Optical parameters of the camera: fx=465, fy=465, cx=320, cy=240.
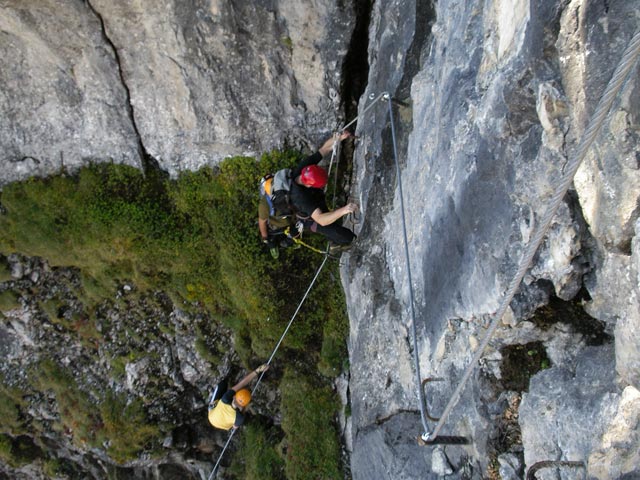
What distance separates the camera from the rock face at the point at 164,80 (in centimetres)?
779

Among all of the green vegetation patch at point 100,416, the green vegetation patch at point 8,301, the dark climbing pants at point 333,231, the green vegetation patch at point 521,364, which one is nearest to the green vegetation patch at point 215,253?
the green vegetation patch at point 8,301

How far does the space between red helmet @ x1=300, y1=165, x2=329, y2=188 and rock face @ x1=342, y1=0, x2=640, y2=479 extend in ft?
3.72

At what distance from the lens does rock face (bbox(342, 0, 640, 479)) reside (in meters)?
3.05

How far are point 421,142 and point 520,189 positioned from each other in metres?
2.34

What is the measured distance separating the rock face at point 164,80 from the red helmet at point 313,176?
81.6 inches

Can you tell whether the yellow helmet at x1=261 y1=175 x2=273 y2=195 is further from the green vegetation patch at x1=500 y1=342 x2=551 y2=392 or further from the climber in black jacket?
the green vegetation patch at x1=500 y1=342 x2=551 y2=392

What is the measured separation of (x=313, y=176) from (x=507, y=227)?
12.5 feet

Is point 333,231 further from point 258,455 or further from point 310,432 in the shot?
point 258,455

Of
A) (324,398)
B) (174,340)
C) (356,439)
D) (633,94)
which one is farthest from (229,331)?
(633,94)

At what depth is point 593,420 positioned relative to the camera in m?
3.40

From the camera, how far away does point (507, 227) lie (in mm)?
3994

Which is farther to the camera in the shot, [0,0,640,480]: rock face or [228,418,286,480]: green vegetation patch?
[228,418,286,480]: green vegetation patch

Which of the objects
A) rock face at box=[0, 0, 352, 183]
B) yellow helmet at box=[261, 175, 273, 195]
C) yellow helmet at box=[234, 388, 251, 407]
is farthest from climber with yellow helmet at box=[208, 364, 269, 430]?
rock face at box=[0, 0, 352, 183]

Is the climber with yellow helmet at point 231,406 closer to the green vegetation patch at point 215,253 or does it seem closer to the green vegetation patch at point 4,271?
the green vegetation patch at point 215,253
